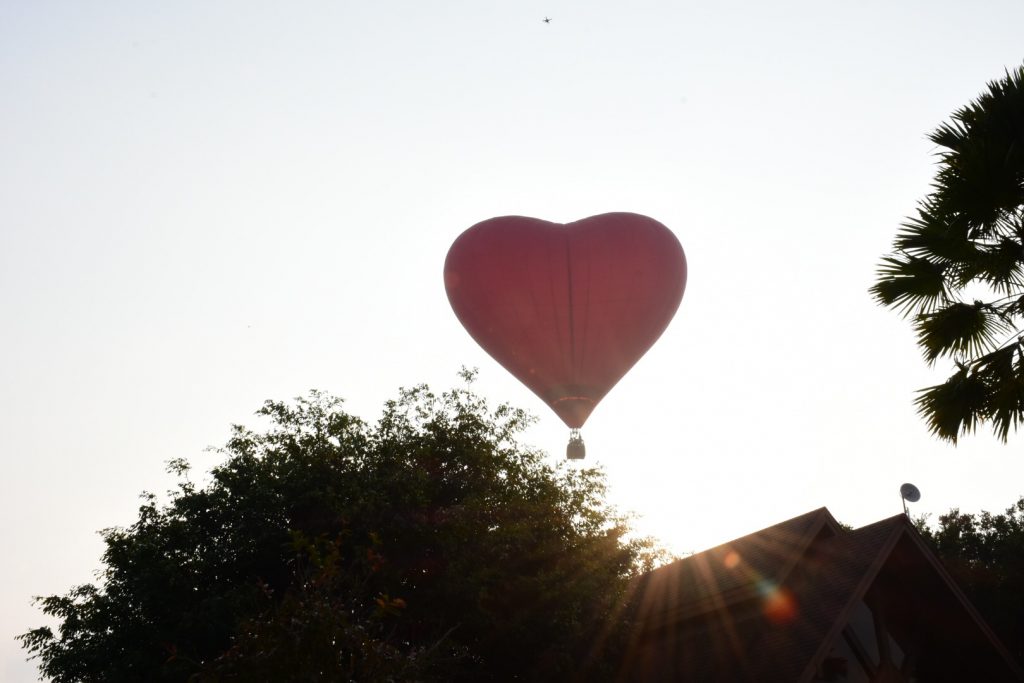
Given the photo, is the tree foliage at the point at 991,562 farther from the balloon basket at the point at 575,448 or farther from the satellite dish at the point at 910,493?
the balloon basket at the point at 575,448

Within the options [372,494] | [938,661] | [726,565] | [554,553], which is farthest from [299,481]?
[938,661]

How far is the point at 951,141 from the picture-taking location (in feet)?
37.0

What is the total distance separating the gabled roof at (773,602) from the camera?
15.2 meters

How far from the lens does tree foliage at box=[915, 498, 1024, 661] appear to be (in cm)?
3459

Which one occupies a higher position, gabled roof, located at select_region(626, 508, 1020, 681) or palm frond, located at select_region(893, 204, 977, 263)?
palm frond, located at select_region(893, 204, 977, 263)

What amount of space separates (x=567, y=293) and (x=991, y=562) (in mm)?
44850

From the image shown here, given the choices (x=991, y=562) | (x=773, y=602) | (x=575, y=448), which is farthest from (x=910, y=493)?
(x=991, y=562)

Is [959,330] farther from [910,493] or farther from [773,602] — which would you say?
[910,493]

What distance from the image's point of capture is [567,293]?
1477 cm

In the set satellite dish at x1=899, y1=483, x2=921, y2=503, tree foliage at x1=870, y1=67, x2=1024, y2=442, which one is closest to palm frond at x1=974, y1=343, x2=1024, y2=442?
tree foliage at x1=870, y1=67, x2=1024, y2=442

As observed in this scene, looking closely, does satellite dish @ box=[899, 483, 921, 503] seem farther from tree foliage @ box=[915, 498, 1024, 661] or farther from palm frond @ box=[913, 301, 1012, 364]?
palm frond @ box=[913, 301, 1012, 364]

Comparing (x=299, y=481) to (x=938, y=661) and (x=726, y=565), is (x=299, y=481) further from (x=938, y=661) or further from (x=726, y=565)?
(x=938, y=661)

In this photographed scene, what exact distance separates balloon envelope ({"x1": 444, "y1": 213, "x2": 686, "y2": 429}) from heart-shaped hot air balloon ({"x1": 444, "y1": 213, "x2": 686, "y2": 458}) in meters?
0.02

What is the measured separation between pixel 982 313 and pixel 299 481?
14527 millimetres
